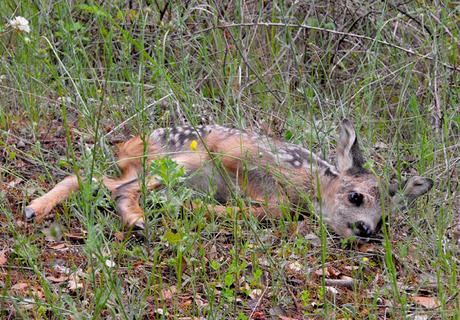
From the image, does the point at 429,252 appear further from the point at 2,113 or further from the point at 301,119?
the point at 2,113

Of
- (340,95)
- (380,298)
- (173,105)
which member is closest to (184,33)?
(173,105)

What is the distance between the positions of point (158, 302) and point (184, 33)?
11.9 ft

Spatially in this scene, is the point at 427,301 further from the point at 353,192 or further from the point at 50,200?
the point at 50,200

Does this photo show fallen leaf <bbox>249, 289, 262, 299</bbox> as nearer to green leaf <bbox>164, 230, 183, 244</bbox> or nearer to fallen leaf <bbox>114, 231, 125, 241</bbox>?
green leaf <bbox>164, 230, 183, 244</bbox>

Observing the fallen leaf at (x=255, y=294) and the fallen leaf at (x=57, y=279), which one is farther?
the fallen leaf at (x=255, y=294)

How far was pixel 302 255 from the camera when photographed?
4.69 meters

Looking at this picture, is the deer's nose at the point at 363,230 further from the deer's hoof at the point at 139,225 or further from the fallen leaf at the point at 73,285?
the fallen leaf at the point at 73,285

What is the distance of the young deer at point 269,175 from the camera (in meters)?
5.28

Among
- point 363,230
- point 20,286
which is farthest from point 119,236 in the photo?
point 363,230

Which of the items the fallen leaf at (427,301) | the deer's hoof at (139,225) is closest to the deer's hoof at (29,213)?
the deer's hoof at (139,225)

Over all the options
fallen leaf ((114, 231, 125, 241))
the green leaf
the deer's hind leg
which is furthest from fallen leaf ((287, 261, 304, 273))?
the deer's hind leg

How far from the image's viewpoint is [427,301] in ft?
14.0

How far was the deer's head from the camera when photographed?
16.9 feet

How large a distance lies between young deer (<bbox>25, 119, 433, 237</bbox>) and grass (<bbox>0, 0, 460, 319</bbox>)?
5.5 inches
